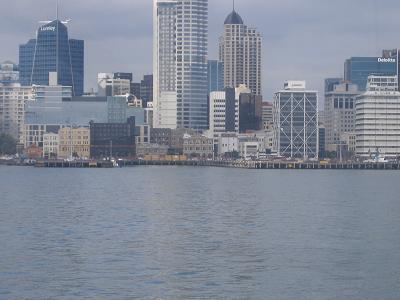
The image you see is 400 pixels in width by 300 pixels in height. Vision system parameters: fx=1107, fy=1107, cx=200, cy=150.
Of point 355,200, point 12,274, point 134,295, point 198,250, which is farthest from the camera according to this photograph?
point 355,200

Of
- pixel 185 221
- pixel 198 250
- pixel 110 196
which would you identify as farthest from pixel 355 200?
pixel 198 250

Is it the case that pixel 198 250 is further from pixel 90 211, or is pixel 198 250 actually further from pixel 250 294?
pixel 90 211

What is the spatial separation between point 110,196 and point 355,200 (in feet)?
92.6

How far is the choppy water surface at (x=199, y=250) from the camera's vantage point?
56625 millimetres

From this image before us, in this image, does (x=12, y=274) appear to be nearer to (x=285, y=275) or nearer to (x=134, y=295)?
(x=134, y=295)

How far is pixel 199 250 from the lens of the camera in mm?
69750

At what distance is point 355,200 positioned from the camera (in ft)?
399

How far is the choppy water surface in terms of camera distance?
56.6m

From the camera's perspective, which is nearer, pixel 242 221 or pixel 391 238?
pixel 391 238

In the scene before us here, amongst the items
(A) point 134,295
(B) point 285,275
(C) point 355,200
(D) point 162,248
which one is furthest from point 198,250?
(C) point 355,200

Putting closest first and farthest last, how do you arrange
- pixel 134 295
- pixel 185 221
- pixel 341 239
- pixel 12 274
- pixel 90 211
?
pixel 134 295
pixel 12 274
pixel 341 239
pixel 185 221
pixel 90 211

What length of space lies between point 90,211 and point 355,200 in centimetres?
3429

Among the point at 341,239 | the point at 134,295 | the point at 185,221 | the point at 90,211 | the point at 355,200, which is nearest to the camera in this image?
the point at 134,295

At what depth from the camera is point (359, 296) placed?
55.0 metres
